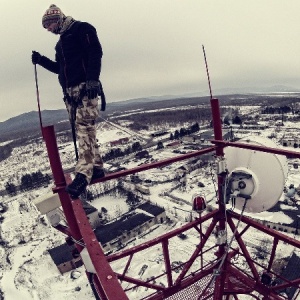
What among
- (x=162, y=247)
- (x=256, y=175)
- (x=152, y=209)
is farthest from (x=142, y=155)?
(x=256, y=175)

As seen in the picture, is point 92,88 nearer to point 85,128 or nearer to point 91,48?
point 91,48

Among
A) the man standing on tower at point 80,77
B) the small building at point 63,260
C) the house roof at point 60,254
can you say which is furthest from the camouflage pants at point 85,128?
the house roof at point 60,254

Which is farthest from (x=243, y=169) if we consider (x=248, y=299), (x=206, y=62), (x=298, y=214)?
(x=298, y=214)

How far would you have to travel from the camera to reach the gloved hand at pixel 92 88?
14.3ft

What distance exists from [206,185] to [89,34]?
123ft

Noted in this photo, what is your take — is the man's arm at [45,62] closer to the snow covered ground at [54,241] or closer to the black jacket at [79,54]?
the black jacket at [79,54]

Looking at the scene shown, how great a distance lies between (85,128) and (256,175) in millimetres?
3424

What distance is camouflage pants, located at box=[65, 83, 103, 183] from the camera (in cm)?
471

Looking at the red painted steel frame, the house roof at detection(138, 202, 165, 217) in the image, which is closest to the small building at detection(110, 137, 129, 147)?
the house roof at detection(138, 202, 165, 217)

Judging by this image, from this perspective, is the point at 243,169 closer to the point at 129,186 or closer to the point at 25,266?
the point at 25,266

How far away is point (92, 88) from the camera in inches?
174

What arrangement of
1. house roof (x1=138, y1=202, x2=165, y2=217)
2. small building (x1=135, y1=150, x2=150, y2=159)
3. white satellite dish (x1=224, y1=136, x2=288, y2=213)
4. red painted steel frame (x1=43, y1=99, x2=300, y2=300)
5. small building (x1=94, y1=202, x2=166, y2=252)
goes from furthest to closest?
small building (x1=135, y1=150, x2=150, y2=159) → house roof (x1=138, y1=202, x2=165, y2=217) → small building (x1=94, y1=202, x2=166, y2=252) → white satellite dish (x1=224, y1=136, x2=288, y2=213) → red painted steel frame (x1=43, y1=99, x2=300, y2=300)

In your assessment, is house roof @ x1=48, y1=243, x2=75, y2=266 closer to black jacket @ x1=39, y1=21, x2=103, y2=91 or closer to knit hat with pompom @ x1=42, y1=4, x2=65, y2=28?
black jacket @ x1=39, y1=21, x2=103, y2=91

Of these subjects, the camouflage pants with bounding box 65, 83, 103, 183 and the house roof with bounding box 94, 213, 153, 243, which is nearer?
the camouflage pants with bounding box 65, 83, 103, 183
